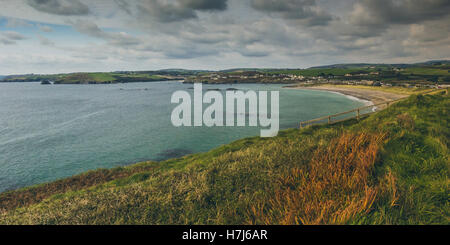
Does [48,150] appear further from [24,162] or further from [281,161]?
[281,161]

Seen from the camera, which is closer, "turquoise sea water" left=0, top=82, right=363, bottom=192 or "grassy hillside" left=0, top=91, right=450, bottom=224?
"grassy hillside" left=0, top=91, right=450, bottom=224

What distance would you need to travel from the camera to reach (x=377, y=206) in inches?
169

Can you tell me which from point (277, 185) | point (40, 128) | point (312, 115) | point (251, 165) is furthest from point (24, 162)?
point (312, 115)

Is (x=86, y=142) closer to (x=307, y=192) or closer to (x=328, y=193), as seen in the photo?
(x=307, y=192)

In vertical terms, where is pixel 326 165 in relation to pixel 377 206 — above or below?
above

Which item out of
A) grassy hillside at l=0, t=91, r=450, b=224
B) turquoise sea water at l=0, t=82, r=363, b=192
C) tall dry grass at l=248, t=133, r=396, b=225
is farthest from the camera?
turquoise sea water at l=0, t=82, r=363, b=192

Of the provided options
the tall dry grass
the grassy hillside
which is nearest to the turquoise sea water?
the grassy hillside

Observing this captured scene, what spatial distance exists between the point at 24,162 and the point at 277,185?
31182mm

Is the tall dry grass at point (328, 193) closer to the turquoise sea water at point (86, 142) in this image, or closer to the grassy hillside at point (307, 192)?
the grassy hillside at point (307, 192)

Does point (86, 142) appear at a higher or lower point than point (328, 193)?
lower

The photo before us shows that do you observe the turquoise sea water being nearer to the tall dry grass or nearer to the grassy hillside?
the grassy hillside

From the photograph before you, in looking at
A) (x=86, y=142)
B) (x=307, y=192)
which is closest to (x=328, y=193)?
(x=307, y=192)

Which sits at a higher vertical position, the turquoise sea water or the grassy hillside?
the grassy hillside
